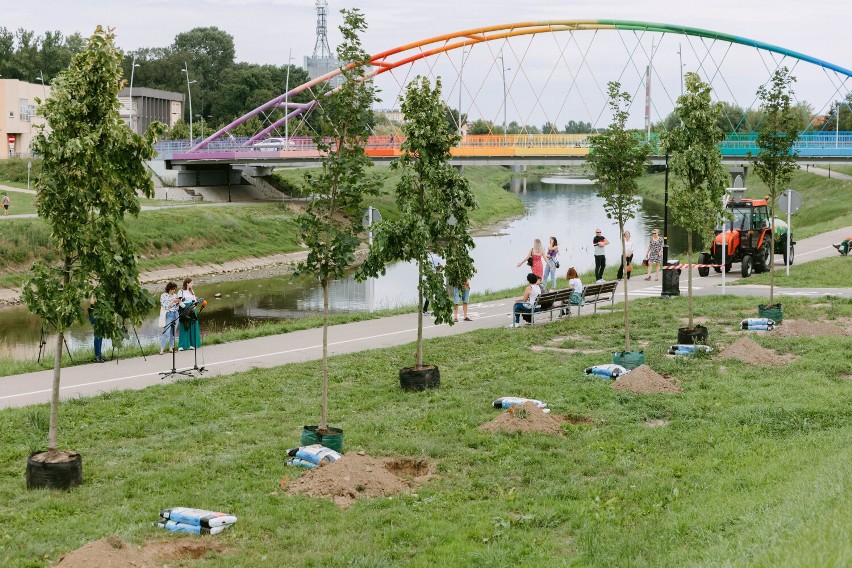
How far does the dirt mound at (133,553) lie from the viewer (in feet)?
25.1

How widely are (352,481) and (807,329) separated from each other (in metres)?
11.7

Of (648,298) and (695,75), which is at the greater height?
(695,75)

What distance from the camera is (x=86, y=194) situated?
34.1ft

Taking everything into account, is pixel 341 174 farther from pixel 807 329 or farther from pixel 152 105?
pixel 152 105

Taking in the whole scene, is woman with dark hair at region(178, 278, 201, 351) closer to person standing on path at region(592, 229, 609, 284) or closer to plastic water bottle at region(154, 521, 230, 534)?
plastic water bottle at region(154, 521, 230, 534)

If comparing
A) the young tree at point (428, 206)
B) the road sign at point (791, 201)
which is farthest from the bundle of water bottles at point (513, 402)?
the road sign at point (791, 201)

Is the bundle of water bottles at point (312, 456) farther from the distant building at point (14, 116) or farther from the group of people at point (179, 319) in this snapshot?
the distant building at point (14, 116)

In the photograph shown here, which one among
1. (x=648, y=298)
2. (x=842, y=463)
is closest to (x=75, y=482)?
(x=842, y=463)

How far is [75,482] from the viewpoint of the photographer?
1017 centimetres

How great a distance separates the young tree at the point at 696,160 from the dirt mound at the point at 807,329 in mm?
2027

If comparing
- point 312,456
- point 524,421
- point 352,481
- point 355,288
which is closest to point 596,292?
point 524,421

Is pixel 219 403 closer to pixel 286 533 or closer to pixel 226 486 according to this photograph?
pixel 226 486

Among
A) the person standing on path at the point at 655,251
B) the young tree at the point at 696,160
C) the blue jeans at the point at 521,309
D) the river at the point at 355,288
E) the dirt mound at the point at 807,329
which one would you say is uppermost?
the young tree at the point at 696,160

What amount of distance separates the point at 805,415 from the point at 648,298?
13185mm
